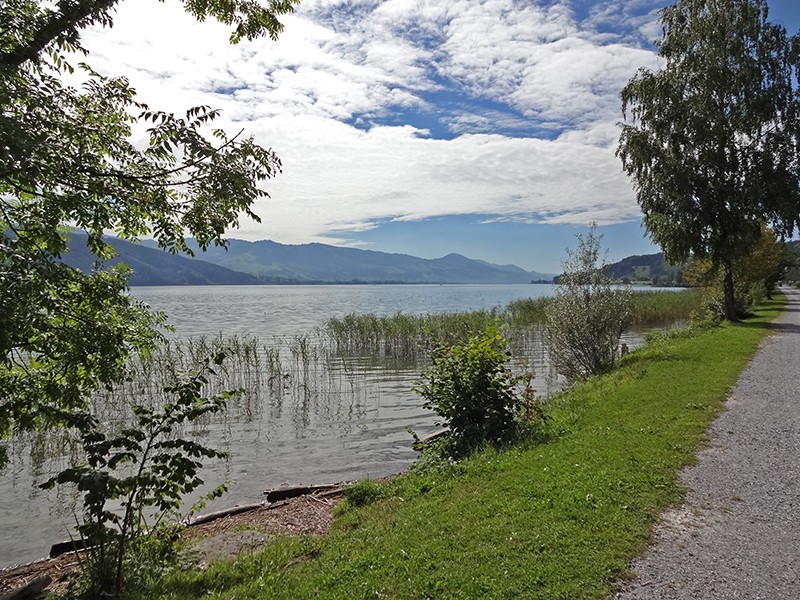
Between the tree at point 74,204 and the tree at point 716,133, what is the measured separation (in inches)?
1082

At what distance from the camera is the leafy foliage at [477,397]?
9883 mm

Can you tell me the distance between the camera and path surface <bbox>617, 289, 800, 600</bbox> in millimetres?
4477

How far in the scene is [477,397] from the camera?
9977 mm

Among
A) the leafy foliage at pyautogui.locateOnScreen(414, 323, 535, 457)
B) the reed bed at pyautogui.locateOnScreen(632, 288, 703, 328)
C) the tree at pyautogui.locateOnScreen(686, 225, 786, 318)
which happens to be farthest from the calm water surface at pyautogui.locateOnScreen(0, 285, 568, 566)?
the reed bed at pyautogui.locateOnScreen(632, 288, 703, 328)

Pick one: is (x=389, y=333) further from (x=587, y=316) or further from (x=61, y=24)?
(x=61, y=24)

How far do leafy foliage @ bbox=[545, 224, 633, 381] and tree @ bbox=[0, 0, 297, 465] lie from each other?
46.1 ft

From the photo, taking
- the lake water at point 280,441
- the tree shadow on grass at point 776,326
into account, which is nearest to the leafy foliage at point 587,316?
the lake water at point 280,441

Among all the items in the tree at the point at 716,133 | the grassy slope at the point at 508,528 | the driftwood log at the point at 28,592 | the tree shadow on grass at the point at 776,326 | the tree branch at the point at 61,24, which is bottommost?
the driftwood log at the point at 28,592

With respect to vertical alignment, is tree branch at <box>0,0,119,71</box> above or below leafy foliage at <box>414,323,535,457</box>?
above

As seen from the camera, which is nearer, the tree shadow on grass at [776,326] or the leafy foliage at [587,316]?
the leafy foliage at [587,316]

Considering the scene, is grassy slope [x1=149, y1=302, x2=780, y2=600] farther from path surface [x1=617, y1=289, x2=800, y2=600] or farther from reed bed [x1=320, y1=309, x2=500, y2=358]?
reed bed [x1=320, y1=309, x2=500, y2=358]

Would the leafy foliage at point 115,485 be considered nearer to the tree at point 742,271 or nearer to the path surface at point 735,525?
the path surface at point 735,525

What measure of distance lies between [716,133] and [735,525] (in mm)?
27139

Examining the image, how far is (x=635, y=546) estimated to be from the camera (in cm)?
515
